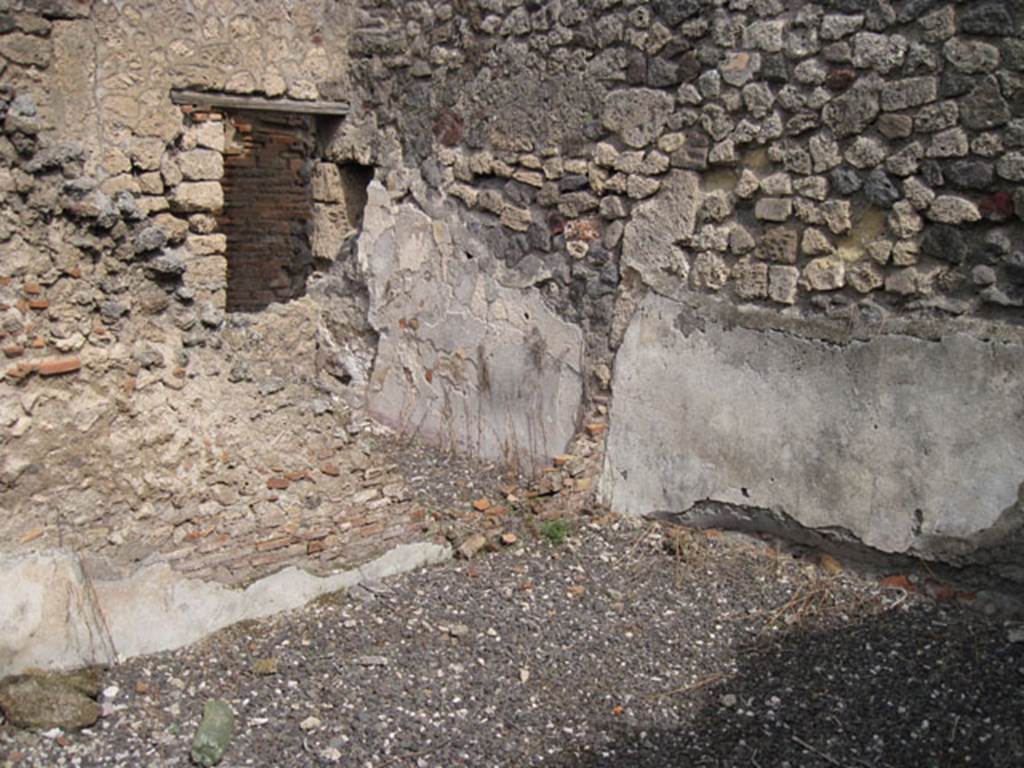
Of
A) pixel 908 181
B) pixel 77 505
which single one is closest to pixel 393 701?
pixel 77 505

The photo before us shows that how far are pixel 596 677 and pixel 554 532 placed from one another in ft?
3.34

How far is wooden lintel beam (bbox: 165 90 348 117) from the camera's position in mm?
5301

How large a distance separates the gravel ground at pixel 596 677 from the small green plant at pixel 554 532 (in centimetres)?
19

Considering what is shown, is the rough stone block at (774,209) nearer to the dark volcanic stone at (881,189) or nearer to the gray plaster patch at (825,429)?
the dark volcanic stone at (881,189)

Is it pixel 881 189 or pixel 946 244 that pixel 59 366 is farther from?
pixel 946 244

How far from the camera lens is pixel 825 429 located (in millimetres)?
4137

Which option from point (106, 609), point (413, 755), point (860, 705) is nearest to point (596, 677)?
point (413, 755)

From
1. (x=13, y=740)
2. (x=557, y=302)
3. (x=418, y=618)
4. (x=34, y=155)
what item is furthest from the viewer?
(x=557, y=302)

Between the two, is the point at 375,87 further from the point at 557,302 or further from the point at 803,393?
the point at 803,393

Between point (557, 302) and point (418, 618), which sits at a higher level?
point (557, 302)

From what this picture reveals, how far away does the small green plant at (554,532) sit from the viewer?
15.3 ft

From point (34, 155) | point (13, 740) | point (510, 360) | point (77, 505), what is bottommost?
point (13, 740)

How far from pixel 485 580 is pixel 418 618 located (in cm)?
37

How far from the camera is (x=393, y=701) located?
11.8 feet
